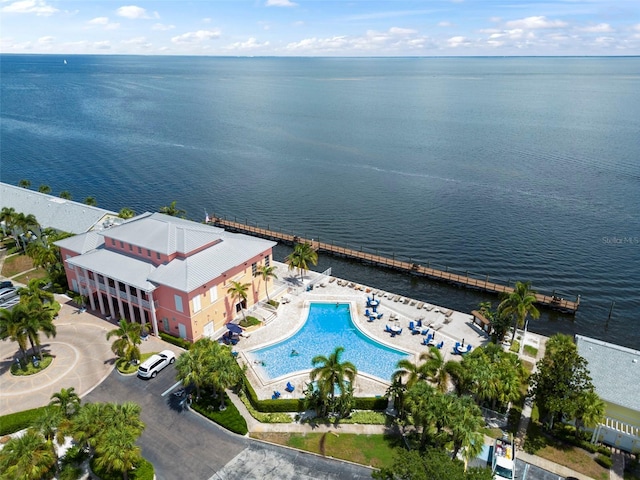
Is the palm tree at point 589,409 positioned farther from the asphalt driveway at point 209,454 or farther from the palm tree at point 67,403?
the palm tree at point 67,403

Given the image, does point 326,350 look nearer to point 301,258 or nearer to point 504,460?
point 301,258

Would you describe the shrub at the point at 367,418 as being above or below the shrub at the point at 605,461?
above

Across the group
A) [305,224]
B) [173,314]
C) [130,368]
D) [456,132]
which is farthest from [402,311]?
[456,132]

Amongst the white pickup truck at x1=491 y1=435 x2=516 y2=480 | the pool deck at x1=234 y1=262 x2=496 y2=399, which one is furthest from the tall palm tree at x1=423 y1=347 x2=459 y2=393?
the pool deck at x1=234 y1=262 x2=496 y2=399

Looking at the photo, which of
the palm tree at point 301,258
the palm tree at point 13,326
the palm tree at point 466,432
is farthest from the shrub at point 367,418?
the palm tree at point 13,326

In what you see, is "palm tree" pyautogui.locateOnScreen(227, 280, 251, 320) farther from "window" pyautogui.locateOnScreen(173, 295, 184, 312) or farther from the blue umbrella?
"window" pyautogui.locateOnScreen(173, 295, 184, 312)

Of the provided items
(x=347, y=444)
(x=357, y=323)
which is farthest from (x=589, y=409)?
(x=357, y=323)
